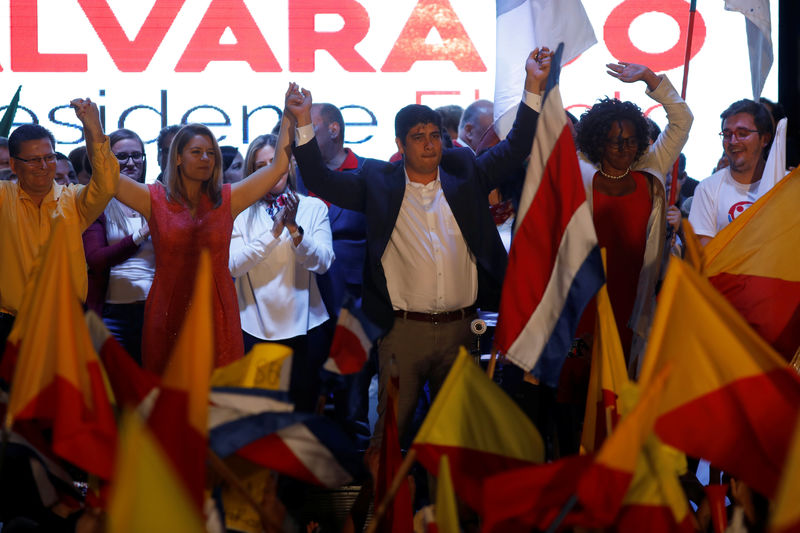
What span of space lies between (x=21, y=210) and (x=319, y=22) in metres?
3.10

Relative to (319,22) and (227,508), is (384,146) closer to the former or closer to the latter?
(319,22)

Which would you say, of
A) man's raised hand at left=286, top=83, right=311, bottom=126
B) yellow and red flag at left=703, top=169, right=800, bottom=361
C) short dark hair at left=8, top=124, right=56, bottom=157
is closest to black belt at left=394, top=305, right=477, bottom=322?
man's raised hand at left=286, top=83, right=311, bottom=126

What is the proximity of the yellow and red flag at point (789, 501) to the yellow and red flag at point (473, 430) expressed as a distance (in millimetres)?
1115

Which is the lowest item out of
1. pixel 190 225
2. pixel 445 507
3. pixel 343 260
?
pixel 445 507

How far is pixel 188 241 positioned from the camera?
4309mm

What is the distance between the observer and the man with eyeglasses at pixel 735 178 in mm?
4883

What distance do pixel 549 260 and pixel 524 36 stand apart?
1.54 m

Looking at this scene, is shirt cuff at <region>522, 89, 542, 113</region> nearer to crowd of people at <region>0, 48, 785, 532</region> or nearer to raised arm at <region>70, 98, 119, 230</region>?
crowd of people at <region>0, 48, 785, 532</region>

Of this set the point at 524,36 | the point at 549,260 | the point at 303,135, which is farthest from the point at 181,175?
the point at 524,36

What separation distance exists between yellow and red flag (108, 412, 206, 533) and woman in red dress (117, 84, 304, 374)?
232cm

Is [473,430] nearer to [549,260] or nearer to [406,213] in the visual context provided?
Answer: [549,260]

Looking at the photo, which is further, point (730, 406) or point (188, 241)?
point (188, 241)

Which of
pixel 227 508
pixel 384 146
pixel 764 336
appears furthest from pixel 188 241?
pixel 384 146

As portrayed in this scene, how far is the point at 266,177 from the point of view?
14.5 ft
